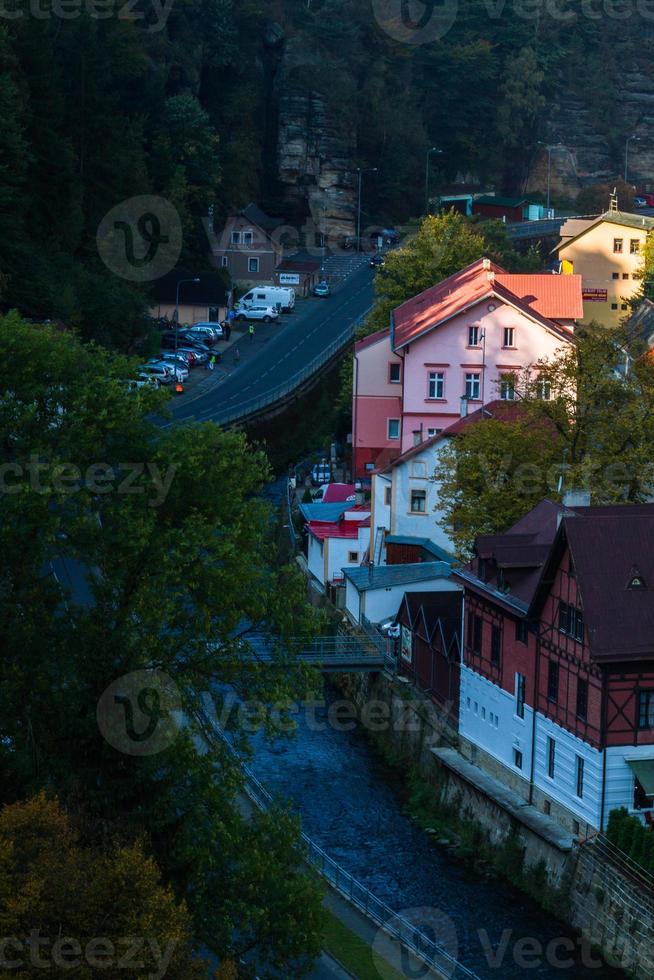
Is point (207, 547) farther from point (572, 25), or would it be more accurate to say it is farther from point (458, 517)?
point (572, 25)

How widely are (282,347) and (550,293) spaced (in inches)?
790

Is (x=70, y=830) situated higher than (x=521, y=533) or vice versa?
(x=521, y=533)

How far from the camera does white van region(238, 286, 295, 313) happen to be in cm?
7731

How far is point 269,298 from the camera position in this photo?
7788 centimetres

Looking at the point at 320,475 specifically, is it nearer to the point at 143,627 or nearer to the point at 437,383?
the point at 437,383

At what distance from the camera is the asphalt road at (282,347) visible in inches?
2339

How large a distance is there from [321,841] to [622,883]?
6.27 meters

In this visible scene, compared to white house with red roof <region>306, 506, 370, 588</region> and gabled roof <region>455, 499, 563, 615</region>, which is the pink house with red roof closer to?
white house with red roof <region>306, 506, 370, 588</region>

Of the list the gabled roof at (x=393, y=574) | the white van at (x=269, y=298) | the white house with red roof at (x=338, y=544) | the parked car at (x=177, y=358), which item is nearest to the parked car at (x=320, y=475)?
the white house with red roof at (x=338, y=544)

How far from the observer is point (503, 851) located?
28.9 metres

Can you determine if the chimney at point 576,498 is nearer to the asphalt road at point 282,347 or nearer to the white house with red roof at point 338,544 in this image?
the white house with red roof at point 338,544

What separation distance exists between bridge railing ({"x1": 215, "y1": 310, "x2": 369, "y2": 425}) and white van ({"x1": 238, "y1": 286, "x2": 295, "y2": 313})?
418cm

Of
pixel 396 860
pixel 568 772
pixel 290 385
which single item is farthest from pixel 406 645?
pixel 290 385

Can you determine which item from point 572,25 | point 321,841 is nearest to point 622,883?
point 321,841
